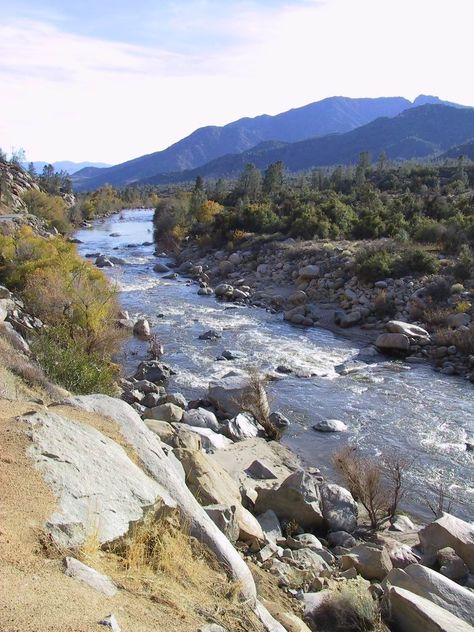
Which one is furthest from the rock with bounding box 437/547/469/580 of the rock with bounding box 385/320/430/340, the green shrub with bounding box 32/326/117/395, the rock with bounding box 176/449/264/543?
the rock with bounding box 385/320/430/340

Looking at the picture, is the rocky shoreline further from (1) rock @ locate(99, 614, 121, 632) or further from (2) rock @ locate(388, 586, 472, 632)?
(1) rock @ locate(99, 614, 121, 632)

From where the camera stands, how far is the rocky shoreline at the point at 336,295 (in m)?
22.0

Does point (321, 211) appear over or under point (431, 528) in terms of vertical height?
over

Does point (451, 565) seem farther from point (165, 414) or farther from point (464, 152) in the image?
point (464, 152)

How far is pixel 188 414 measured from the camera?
14.6 meters

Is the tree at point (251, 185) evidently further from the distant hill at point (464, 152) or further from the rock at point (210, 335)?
the distant hill at point (464, 152)

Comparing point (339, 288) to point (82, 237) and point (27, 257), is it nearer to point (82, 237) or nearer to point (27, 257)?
point (27, 257)

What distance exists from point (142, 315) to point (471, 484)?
18.3 m

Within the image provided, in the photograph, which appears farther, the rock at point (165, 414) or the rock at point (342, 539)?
the rock at point (165, 414)

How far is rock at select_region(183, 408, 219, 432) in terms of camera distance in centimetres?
1431

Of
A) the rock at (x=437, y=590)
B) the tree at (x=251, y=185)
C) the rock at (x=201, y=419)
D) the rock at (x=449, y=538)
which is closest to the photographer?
the rock at (x=437, y=590)

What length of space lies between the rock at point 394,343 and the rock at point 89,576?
60.5 ft

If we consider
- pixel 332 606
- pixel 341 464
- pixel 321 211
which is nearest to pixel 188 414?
pixel 341 464

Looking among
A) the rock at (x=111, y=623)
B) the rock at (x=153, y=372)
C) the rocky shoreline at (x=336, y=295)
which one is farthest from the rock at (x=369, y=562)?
the rocky shoreline at (x=336, y=295)
